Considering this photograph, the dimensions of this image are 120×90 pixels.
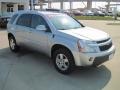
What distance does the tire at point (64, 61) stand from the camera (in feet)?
19.7

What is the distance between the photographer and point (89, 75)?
6230mm

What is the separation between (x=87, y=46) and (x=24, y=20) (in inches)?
129

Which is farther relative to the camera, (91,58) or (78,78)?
(78,78)

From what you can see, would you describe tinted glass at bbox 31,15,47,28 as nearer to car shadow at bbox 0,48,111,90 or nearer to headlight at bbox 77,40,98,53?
car shadow at bbox 0,48,111,90

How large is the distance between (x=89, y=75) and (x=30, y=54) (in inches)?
123

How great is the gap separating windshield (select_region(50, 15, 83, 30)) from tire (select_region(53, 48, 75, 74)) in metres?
0.84

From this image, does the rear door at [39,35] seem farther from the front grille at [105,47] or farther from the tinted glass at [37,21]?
the front grille at [105,47]

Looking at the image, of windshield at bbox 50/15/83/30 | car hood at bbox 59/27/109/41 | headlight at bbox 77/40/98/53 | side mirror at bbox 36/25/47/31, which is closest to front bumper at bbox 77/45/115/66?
headlight at bbox 77/40/98/53

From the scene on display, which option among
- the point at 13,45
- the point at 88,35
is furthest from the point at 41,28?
the point at 13,45

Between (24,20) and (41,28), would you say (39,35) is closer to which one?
(41,28)

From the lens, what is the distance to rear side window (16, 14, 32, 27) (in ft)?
25.8

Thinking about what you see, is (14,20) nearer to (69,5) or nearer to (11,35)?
(11,35)

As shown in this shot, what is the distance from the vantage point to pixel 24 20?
8156 mm

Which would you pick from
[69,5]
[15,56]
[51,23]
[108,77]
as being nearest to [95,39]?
[108,77]
